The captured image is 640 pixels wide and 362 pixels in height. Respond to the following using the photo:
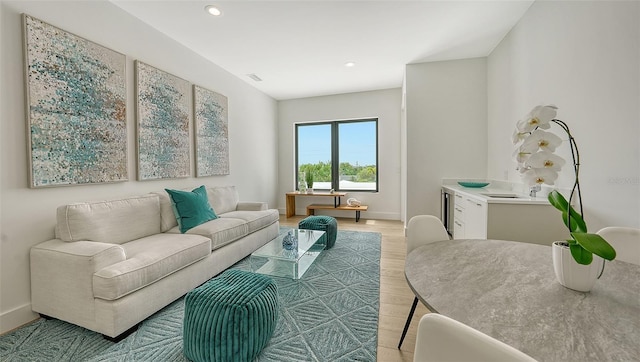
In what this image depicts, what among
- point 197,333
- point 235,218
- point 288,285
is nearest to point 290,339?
point 197,333

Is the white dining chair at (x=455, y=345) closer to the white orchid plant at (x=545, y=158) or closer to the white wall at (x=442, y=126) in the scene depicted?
the white orchid plant at (x=545, y=158)

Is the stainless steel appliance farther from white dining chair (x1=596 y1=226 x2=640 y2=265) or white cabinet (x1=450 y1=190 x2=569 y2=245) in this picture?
white dining chair (x1=596 y1=226 x2=640 y2=265)

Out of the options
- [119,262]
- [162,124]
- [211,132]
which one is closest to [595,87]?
[119,262]

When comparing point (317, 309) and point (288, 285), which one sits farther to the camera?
point (288, 285)

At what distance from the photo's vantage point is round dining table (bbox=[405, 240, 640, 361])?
58 cm

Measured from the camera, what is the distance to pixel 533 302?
2.53ft

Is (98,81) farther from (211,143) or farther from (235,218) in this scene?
(235,218)

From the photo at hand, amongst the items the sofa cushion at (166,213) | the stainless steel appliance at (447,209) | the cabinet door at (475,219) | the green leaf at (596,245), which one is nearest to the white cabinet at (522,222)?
the cabinet door at (475,219)

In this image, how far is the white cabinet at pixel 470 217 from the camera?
2.15 metres

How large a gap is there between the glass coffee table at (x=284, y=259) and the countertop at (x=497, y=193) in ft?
5.42

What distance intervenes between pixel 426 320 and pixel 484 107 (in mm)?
3972

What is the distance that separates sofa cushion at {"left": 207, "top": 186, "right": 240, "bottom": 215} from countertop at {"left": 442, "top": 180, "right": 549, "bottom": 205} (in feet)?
9.77

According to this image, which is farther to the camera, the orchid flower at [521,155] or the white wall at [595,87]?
the white wall at [595,87]

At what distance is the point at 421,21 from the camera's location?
2727mm
